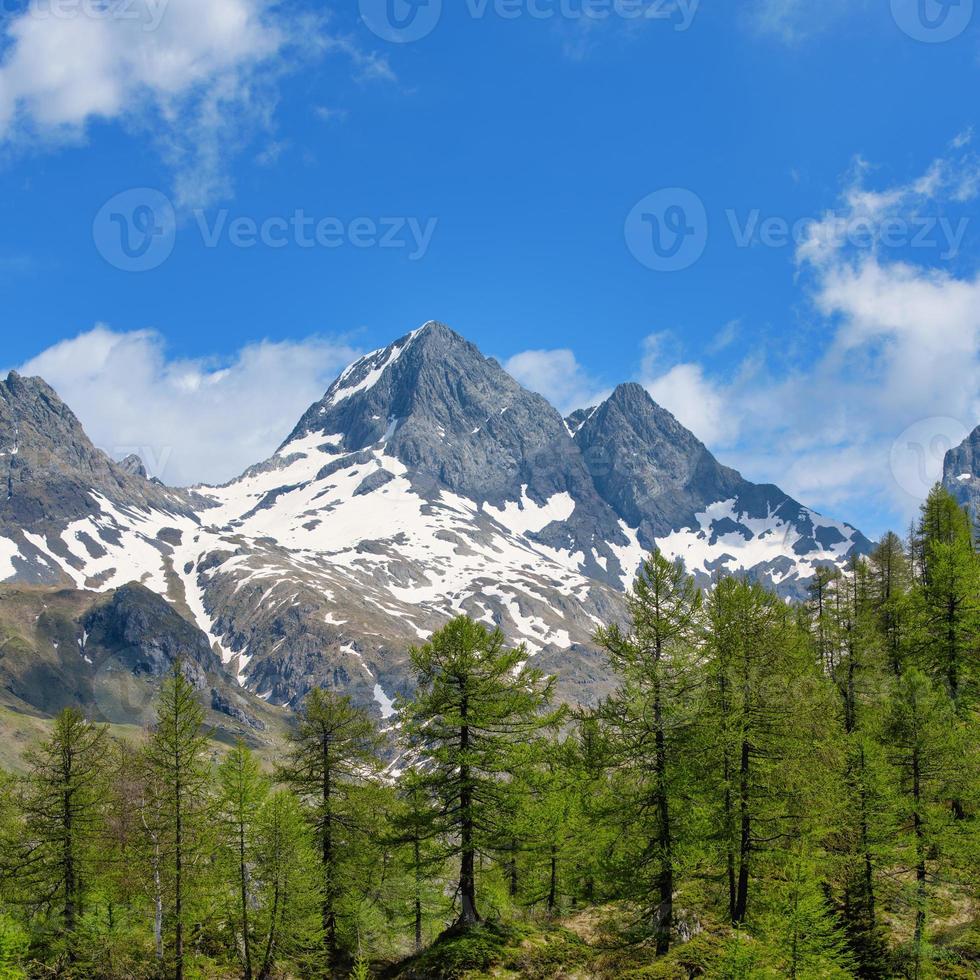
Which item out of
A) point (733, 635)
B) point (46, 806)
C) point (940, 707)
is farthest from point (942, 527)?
point (46, 806)

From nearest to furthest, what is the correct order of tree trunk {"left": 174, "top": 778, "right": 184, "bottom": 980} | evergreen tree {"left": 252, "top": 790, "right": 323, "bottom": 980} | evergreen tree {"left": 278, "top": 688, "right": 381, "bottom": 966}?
tree trunk {"left": 174, "top": 778, "right": 184, "bottom": 980} < evergreen tree {"left": 252, "top": 790, "right": 323, "bottom": 980} < evergreen tree {"left": 278, "top": 688, "right": 381, "bottom": 966}

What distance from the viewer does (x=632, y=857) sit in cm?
2480

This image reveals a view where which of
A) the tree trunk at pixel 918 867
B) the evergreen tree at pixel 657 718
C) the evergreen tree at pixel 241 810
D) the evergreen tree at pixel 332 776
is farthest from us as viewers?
the evergreen tree at pixel 332 776

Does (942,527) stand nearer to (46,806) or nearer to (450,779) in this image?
(450,779)

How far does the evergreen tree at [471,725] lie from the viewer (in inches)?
1033

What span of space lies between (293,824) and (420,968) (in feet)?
28.3

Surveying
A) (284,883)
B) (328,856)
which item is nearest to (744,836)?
(284,883)

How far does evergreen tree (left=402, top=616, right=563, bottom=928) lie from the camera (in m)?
26.2

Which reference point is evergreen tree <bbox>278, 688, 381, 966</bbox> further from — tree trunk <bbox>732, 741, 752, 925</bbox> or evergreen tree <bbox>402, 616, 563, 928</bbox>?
tree trunk <bbox>732, 741, 752, 925</bbox>

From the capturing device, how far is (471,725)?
2652cm

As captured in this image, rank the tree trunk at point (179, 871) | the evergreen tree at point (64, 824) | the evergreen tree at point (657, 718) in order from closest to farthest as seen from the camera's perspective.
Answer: the evergreen tree at point (657, 718), the tree trunk at point (179, 871), the evergreen tree at point (64, 824)

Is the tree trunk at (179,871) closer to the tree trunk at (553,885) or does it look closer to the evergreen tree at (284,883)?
the evergreen tree at (284,883)

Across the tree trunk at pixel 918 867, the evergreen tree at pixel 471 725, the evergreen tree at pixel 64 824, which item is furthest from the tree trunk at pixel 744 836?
the evergreen tree at pixel 64 824

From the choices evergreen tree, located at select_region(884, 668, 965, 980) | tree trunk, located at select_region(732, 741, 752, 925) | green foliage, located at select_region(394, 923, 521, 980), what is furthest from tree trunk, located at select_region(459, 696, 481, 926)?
evergreen tree, located at select_region(884, 668, 965, 980)
